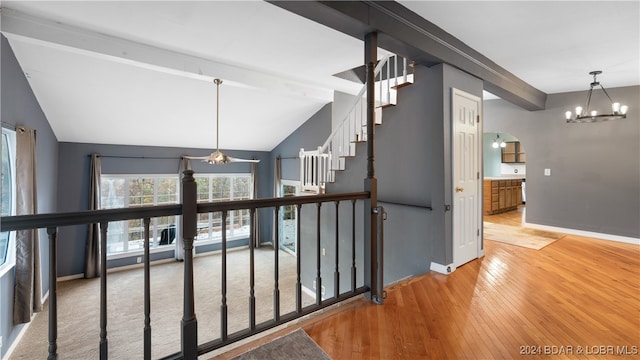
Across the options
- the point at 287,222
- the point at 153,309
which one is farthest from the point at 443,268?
the point at 287,222

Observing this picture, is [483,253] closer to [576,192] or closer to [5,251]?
[576,192]

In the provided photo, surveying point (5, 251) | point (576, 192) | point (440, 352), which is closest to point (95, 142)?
point (5, 251)

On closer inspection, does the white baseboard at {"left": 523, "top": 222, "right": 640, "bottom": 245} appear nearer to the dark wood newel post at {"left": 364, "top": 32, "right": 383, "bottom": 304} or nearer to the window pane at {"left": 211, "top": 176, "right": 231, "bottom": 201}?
the dark wood newel post at {"left": 364, "top": 32, "right": 383, "bottom": 304}

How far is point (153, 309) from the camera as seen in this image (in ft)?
16.6

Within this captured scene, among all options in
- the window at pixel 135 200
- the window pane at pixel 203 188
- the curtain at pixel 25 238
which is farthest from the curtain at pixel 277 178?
the curtain at pixel 25 238

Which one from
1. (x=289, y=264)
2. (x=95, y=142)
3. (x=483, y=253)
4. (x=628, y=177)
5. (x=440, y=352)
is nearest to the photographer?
(x=440, y=352)

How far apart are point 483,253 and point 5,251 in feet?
20.3

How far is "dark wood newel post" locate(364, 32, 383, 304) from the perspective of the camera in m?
2.32

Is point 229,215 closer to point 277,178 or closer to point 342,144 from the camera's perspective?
point 277,178

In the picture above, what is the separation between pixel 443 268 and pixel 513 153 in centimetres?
766

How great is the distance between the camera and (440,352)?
179 centimetres

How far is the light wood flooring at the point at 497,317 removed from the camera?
182 cm

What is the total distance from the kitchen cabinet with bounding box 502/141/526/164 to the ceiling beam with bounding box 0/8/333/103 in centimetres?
757

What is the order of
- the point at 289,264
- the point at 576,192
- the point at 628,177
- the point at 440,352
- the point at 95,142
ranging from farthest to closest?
the point at 289,264, the point at 95,142, the point at 576,192, the point at 628,177, the point at 440,352
